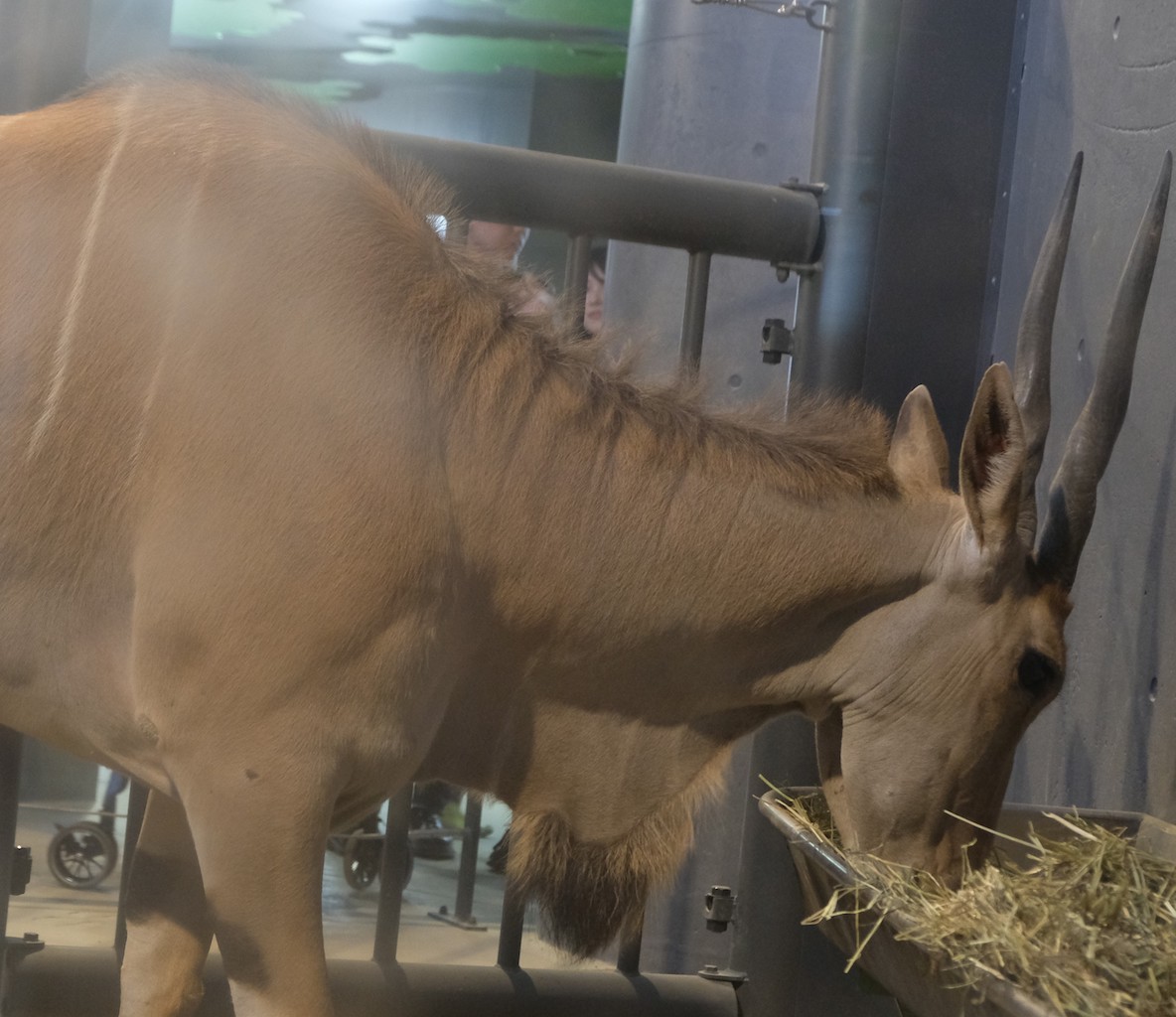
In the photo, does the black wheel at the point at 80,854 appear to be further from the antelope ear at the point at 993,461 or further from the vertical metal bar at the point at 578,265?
the antelope ear at the point at 993,461

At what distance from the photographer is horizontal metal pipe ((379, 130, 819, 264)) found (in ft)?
8.55

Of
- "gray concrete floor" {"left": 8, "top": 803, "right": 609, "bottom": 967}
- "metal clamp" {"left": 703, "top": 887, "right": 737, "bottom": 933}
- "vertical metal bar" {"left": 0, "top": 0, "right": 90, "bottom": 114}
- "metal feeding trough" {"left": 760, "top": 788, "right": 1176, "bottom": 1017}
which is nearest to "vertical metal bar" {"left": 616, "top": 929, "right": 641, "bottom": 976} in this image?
"metal clamp" {"left": 703, "top": 887, "right": 737, "bottom": 933}

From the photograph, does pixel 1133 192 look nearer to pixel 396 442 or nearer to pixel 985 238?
pixel 985 238

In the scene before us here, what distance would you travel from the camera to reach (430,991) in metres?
2.63

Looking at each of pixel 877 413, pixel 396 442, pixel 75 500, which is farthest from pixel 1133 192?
pixel 75 500

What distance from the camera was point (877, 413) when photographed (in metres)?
2.30

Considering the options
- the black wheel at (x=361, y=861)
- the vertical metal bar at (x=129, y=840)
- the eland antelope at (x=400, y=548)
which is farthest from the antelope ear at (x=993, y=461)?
the black wheel at (x=361, y=861)

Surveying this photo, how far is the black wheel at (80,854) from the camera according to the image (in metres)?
4.41

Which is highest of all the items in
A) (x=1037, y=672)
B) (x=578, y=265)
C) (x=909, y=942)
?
(x=578, y=265)

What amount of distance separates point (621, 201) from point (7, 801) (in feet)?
5.03

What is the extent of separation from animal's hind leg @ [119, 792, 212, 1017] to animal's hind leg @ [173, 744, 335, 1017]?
15.4 inches

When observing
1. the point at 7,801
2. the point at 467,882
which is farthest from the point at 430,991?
the point at 467,882

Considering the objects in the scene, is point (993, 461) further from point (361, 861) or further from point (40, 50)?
point (361, 861)

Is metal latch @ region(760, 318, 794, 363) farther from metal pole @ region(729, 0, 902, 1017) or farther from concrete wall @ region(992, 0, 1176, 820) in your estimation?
concrete wall @ region(992, 0, 1176, 820)
